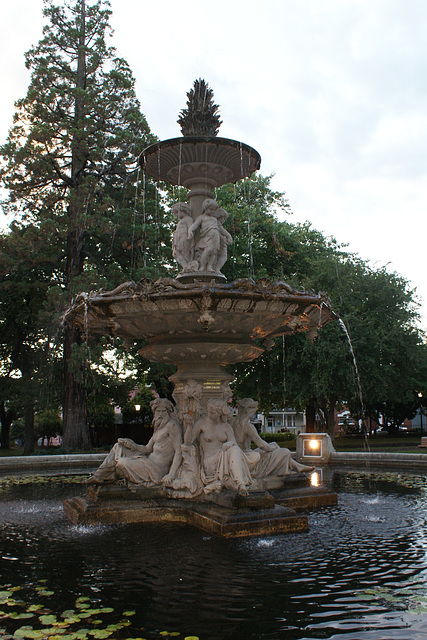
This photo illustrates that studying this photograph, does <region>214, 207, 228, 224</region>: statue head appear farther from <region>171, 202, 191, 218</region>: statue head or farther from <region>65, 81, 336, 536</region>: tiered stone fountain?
<region>171, 202, 191, 218</region>: statue head

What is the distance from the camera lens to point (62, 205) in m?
23.4

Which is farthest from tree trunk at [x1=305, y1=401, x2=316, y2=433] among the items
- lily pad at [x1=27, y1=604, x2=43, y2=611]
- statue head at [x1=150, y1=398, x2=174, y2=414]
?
lily pad at [x1=27, y1=604, x2=43, y2=611]

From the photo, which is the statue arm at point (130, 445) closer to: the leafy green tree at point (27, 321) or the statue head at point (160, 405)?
the statue head at point (160, 405)

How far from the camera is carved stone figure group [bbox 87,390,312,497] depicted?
731cm

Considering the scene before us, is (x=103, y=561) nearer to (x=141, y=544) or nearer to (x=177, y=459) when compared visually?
(x=141, y=544)

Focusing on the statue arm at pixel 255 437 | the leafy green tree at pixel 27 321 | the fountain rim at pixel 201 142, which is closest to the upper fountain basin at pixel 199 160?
the fountain rim at pixel 201 142

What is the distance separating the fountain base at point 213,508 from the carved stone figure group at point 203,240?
3.90m

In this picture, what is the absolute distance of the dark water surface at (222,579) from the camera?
377cm

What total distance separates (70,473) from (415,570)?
9991mm

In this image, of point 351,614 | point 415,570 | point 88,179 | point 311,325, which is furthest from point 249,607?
point 88,179

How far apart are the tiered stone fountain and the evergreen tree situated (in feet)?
37.5

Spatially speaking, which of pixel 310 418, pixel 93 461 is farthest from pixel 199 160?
pixel 310 418

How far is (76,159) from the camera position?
23.0m

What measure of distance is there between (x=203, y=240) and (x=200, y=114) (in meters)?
2.29
